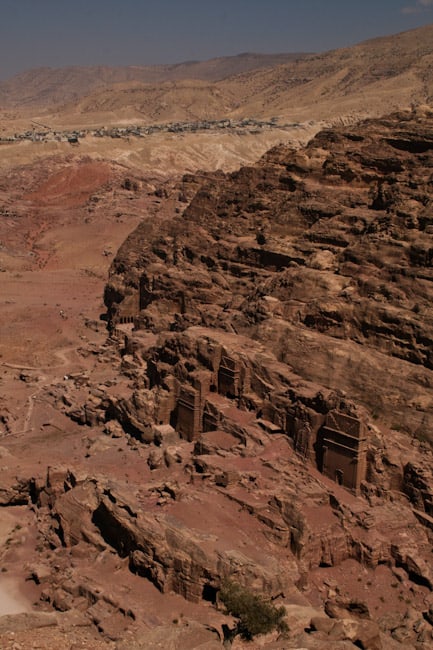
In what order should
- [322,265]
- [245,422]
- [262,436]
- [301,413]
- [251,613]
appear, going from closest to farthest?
[251,613] → [301,413] → [262,436] → [245,422] → [322,265]

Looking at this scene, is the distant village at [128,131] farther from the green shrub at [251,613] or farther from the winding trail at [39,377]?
the green shrub at [251,613]

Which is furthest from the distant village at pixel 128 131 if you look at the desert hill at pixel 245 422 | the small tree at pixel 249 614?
the small tree at pixel 249 614

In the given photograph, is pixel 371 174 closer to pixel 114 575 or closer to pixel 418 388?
pixel 418 388

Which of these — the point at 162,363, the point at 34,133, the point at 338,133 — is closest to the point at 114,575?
the point at 162,363

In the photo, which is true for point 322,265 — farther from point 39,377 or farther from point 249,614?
point 249,614

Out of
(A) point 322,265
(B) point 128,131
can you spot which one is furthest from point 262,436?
(B) point 128,131

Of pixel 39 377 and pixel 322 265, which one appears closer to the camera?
pixel 322 265

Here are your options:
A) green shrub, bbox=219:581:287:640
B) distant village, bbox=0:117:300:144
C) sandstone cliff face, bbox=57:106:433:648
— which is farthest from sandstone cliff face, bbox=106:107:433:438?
distant village, bbox=0:117:300:144

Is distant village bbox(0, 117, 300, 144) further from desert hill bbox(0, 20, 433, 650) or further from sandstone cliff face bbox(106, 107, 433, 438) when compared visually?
desert hill bbox(0, 20, 433, 650)

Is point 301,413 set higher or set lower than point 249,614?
higher
